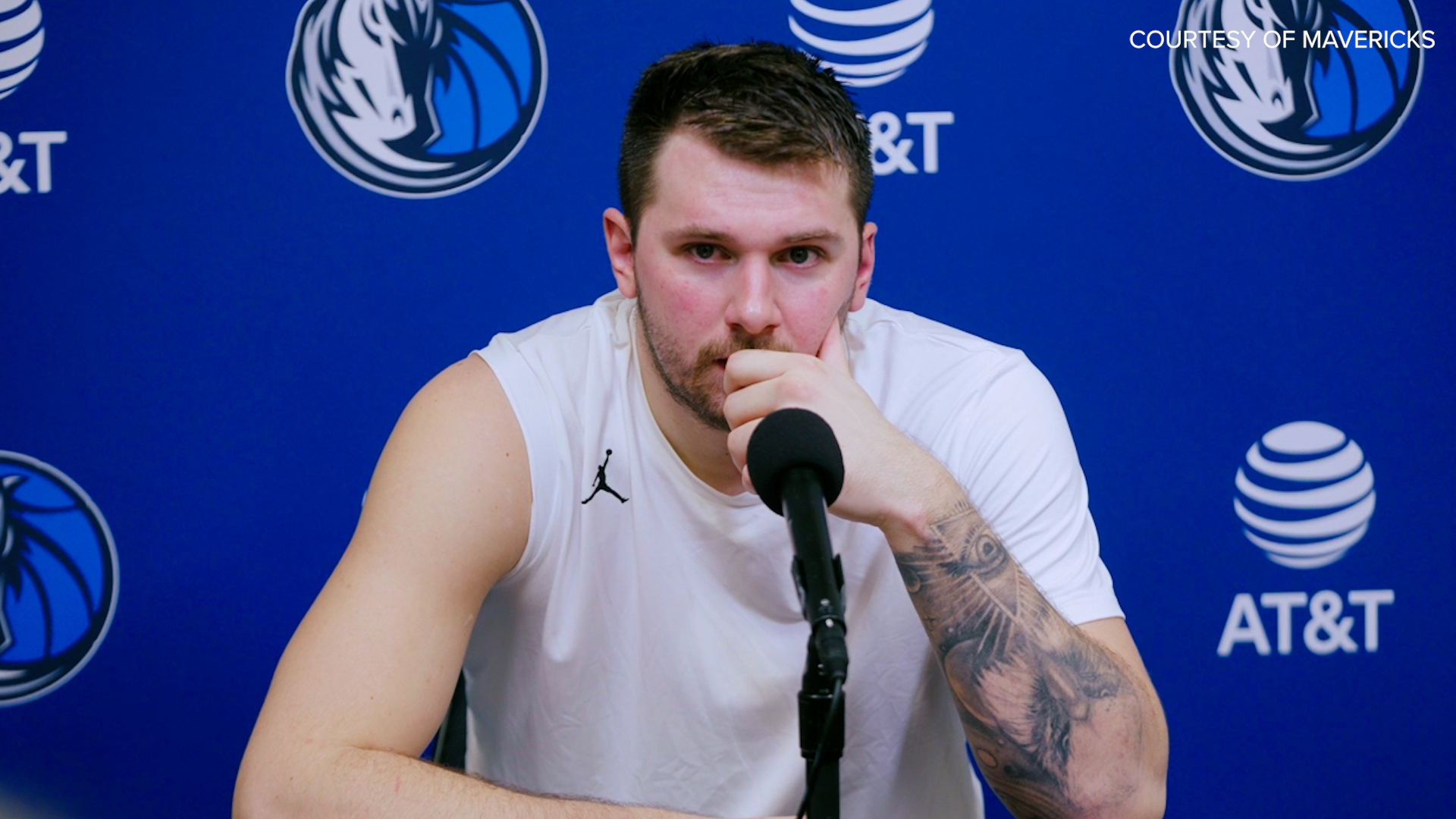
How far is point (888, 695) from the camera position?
1263 mm

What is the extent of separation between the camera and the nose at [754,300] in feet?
3.54

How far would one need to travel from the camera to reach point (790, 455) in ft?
2.38

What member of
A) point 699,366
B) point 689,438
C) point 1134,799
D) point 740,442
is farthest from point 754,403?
point 1134,799

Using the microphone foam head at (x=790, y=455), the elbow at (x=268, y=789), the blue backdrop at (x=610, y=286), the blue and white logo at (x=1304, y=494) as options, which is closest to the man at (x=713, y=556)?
the elbow at (x=268, y=789)

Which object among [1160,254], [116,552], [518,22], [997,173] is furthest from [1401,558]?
[116,552]

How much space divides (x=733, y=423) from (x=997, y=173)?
878mm

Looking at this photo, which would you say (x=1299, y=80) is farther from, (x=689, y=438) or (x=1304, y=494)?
(x=689, y=438)

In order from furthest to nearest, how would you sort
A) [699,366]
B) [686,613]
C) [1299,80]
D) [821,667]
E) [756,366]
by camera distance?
[1299,80]
[686,613]
[699,366]
[756,366]
[821,667]

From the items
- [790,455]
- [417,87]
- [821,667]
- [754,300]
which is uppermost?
[417,87]

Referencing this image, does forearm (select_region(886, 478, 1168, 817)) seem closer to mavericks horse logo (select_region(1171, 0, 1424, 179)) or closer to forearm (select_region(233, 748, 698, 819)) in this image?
forearm (select_region(233, 748, 698, 819))

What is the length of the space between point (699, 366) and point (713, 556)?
23cm

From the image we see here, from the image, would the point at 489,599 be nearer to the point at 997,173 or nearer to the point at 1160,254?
the point at 997,173

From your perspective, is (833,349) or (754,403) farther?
(833,349)

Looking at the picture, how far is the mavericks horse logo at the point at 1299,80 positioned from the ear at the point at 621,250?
3.15 ft
